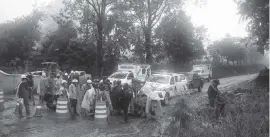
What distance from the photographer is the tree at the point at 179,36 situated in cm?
3506

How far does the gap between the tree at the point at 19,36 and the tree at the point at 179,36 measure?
14447mm

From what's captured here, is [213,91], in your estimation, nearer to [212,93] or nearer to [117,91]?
[212,93]

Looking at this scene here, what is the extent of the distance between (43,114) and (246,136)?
7.84 metres

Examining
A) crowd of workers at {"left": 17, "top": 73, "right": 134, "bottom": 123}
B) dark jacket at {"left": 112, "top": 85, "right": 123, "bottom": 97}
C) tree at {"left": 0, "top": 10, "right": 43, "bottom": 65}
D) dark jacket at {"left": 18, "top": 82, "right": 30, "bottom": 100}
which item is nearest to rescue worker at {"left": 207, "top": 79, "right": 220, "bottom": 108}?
crowd of workers at {"left": 17, "top": 73, "right": 134, "bottom": 123}

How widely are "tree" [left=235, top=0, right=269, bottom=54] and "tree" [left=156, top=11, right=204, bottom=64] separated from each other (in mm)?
16518

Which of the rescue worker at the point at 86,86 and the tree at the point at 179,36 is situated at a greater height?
the tree at the point at 179,36

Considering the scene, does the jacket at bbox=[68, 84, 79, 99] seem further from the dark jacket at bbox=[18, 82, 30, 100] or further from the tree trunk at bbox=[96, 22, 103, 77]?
the tree trunk at bbox=[96, 22, 103, 77]

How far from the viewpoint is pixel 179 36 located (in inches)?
1403

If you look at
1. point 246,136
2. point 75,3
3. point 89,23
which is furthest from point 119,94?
point 89,23

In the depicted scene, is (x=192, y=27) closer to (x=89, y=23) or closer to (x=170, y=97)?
(x=89, y=23)

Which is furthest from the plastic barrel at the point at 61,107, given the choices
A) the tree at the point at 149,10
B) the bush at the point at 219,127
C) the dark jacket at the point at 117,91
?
the tree at the point at 149,10

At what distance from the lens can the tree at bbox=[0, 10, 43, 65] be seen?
85.6 ft

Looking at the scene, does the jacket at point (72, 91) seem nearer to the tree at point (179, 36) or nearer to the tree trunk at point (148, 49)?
the tree trunk at point (148, 49)

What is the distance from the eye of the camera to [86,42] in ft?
107
